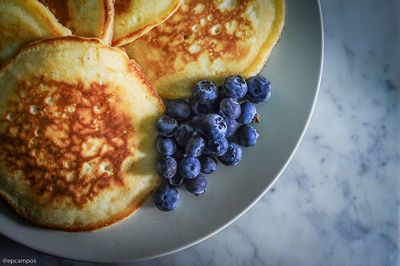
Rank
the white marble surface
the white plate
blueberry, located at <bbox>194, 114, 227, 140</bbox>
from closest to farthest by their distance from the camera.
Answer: blueberry, located at <bbox>194, 114, 227, 140</bbox>, the white plate, the white marble surface

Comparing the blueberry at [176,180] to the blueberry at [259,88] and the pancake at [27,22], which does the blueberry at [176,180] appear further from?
the pancake at [27,22]

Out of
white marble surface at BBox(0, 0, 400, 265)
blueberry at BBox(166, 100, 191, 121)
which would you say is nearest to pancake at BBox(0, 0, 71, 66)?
blueberry at BBox(166, 100, 191, 121)

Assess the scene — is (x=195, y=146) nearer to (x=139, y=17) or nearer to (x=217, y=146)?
(x=217, y=146)

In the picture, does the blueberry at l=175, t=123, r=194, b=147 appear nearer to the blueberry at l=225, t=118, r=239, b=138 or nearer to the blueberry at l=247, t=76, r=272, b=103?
the blueberry at l=225, t=118, r=239, b=138

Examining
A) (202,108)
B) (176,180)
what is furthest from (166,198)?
(202,108)

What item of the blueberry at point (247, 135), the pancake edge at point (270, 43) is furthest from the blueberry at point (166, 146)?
the pancake edge at point (270, 43)

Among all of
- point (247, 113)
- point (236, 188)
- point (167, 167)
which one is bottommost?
point (236, 188)
